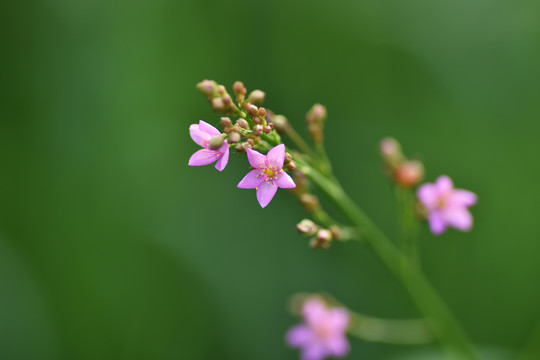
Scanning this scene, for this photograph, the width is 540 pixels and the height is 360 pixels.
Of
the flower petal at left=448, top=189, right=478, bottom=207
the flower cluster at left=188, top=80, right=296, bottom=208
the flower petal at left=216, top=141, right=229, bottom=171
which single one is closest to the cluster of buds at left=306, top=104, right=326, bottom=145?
the flower cluster at left=188, top=80, right=296, bottom=208

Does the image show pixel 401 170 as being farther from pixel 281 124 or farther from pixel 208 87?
pixel 208 87

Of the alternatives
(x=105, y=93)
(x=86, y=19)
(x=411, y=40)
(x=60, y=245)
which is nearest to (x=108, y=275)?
(x=60, y=245)

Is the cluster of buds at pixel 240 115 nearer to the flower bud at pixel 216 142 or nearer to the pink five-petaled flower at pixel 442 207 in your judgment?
the flower bud at pixel 216 142

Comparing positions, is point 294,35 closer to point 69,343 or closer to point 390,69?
point 390,69

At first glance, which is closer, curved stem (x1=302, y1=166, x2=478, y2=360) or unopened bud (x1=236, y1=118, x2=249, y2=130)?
unopened bud (x1=236, y1=118, x2=249, y2=130)

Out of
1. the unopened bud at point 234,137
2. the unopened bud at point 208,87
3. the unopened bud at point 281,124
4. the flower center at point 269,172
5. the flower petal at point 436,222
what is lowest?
the unopened bud at point 234,137

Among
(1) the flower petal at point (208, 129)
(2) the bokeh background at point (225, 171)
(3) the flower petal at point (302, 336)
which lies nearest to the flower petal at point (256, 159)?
(1) the flower petal at point (208, 129)

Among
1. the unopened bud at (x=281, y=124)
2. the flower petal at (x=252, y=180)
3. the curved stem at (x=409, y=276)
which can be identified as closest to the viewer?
the flower petal at (x=252, y=180)

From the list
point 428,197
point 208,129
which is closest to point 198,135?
point 208,129

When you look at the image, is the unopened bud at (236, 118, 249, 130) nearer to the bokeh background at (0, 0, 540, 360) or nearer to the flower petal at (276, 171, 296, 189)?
the flower petal at (276, 171, 296, 189)
